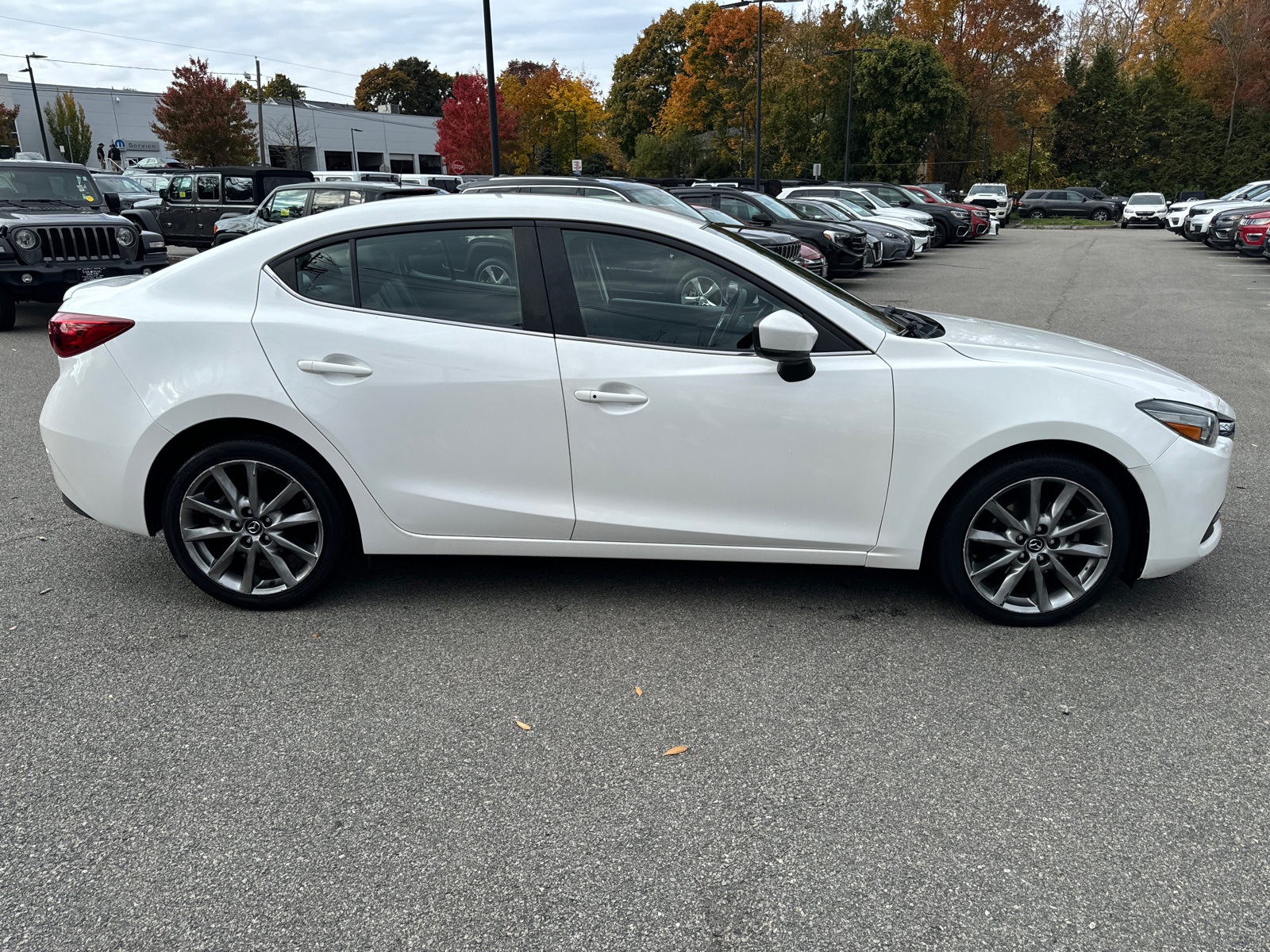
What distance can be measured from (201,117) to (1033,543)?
2301 inches

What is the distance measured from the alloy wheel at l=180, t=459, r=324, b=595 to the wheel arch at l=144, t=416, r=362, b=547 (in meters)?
0.11

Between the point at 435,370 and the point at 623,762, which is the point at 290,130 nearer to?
the point at 435,370

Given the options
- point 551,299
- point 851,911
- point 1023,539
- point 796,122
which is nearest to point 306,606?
point 551,299

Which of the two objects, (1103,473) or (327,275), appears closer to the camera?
(1103,473)

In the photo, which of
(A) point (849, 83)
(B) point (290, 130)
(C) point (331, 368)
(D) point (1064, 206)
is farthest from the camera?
(B) point (290, 130)

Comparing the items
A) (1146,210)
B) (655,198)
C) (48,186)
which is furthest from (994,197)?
(48,186)

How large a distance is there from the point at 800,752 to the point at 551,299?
1.92 meters

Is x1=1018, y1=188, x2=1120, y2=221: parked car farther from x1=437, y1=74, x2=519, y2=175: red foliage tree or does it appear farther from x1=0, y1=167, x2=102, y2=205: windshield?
x1=0, y1=167, x2=102, y2=205: windshield

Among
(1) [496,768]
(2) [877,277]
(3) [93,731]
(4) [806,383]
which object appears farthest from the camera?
(2) [877,277]

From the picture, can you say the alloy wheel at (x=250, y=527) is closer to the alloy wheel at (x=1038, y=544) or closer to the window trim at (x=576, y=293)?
the window trim at (x=576, y=293)

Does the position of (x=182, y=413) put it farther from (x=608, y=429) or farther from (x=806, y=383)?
(x=806, y=383)

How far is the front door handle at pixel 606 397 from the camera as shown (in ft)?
12.2

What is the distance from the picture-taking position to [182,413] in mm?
3887

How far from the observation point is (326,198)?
13852 mm
